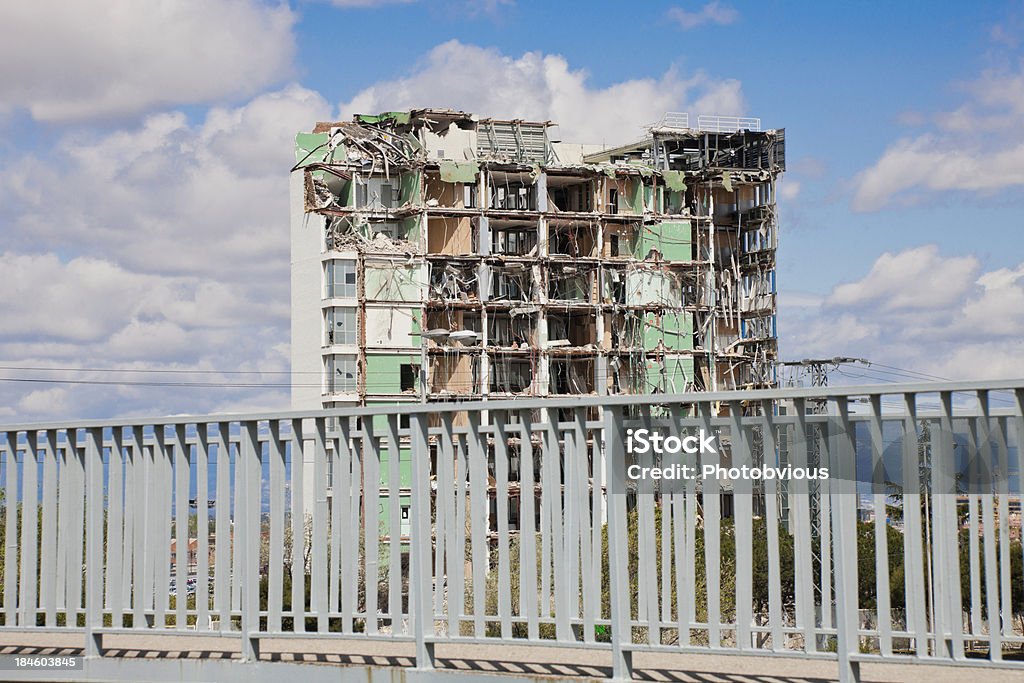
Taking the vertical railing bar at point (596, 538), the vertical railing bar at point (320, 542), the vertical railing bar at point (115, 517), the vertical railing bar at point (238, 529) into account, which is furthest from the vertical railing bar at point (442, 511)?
the vertical railing bar at point (115, 517)

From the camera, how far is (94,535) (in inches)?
376

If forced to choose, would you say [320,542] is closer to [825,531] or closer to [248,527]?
[248,527]

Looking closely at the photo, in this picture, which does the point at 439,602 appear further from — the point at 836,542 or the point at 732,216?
the point at 732,216

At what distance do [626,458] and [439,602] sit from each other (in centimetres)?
159

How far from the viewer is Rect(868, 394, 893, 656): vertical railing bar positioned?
7.15 m

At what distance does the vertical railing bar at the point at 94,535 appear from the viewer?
9477 mm

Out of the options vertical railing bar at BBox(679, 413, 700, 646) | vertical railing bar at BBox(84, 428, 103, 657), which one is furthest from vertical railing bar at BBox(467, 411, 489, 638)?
vertical railing bar at BBox(84, 428, 103, 657)

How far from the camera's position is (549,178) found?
6912 cm

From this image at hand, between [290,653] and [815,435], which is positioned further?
[290,653]

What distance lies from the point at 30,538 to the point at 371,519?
308 cm

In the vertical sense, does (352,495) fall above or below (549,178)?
below

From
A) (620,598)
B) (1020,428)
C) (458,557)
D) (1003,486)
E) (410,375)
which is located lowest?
(620,598)

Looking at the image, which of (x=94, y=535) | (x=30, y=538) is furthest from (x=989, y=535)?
(x=30, y=538)

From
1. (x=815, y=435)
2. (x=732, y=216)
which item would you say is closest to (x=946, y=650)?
(x=815, y=435)
